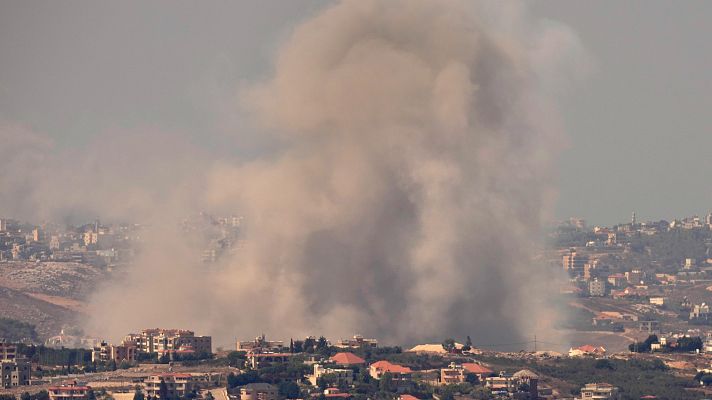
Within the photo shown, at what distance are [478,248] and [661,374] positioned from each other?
367 inches

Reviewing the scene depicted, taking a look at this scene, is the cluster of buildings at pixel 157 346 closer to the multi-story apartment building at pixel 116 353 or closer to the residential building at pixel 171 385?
the multi-story apartment building at pixel 116 353

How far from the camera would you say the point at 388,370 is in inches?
2667

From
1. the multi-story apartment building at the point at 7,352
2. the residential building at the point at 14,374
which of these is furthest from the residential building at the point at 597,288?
the residential building at the point at 14,374

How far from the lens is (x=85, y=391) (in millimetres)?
63188

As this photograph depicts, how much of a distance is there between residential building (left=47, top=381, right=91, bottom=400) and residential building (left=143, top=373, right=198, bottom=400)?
5.51 feet

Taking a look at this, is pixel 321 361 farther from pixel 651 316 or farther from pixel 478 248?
pixel 651 316

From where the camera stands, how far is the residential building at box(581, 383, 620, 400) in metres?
66.4

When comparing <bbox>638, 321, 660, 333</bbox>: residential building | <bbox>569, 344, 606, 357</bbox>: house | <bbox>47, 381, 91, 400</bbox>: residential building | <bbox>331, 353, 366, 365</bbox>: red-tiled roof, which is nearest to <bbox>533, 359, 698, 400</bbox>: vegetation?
<bbox>569, 344, 606, 357</bbox>: house

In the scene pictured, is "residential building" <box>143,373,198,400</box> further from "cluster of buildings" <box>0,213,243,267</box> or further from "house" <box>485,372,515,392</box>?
"cluster of buildings" <box>0,213,243,267</box>

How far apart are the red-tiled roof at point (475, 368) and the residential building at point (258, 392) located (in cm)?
716

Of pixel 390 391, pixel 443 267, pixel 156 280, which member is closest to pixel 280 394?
pixel 390 391

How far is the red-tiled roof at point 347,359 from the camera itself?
226ft

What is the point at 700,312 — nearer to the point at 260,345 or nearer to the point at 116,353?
the point at 260,345

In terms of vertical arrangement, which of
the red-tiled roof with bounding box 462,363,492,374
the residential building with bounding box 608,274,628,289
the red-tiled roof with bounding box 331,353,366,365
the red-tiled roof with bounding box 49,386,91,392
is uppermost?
the residential building with bounding box 608,274,628,289
